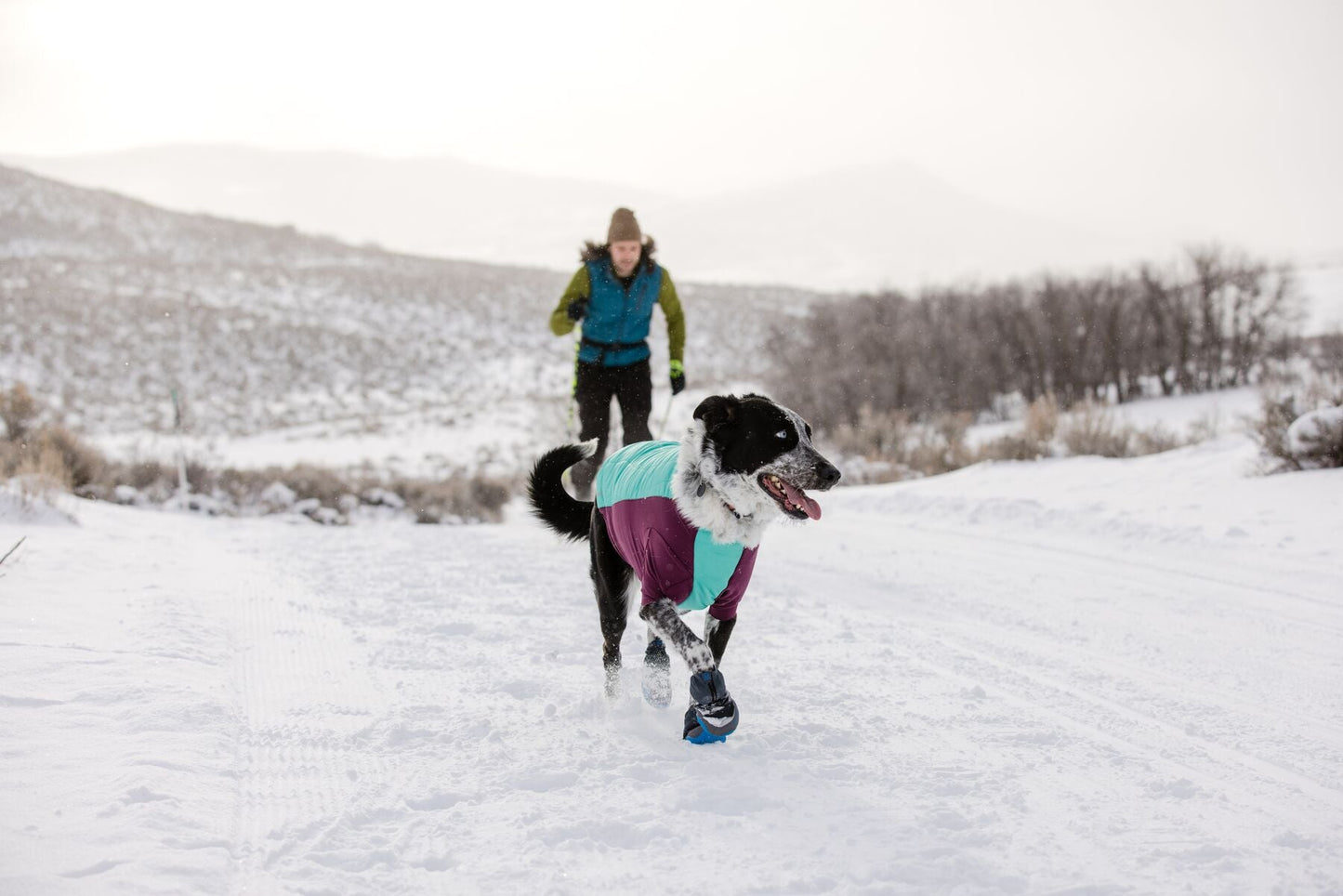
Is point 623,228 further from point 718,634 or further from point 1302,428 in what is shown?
point 1302,428

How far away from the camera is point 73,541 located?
230 inches

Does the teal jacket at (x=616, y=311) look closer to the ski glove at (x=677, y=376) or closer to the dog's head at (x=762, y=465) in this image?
the ski glove at (x=677, y=376)

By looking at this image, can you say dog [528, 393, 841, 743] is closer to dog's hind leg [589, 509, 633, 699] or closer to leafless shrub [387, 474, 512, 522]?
dog's hind leg [589, 509, 633, 699]

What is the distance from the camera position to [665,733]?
3275mm

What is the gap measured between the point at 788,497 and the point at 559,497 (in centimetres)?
139

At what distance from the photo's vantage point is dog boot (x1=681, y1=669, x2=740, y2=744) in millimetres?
3014

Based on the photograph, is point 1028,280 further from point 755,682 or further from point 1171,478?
point 755,682

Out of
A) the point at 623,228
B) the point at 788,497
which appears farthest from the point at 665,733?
the point at 623,228

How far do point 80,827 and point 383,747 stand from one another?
98 centimetres

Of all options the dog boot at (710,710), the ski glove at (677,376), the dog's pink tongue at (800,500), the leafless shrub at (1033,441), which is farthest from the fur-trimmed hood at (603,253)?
the leafless shrub at (1033,441)

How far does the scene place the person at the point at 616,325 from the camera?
19.9 feet

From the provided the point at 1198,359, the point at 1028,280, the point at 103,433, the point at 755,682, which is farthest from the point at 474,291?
the point at 755,682

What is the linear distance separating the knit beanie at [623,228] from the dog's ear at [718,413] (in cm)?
296

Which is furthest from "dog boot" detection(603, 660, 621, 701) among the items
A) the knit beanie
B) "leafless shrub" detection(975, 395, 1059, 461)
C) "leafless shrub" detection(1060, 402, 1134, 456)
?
"leafless shrub" detection(1060, 402, 1134, 456)
